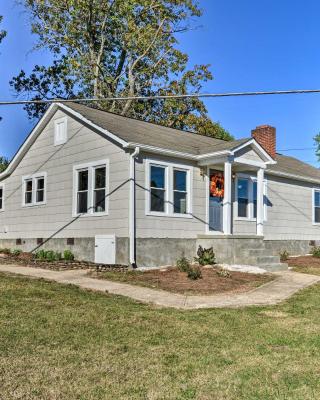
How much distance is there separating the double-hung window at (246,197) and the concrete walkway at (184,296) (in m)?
4.97

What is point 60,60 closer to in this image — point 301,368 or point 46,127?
point 46,127

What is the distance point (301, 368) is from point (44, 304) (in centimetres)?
466

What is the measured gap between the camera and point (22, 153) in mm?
19797

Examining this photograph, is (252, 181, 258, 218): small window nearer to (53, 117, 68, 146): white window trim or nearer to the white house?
the white house

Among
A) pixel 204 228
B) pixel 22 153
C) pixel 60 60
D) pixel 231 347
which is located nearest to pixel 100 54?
pixel 60 60

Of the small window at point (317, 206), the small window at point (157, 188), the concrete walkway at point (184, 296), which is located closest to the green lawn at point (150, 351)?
the concrete walkway at point (184, 296)

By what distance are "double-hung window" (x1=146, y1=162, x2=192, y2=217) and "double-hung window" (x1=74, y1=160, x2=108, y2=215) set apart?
1497 millimetres

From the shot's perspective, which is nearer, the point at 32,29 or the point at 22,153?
the point at 22,153

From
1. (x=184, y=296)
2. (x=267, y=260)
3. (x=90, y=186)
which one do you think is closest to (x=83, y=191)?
(x=90, y=186)

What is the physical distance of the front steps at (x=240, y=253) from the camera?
49.0 feet

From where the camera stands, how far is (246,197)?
18.3 metres

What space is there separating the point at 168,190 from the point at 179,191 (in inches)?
22.6

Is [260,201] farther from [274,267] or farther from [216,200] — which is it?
[274,267]

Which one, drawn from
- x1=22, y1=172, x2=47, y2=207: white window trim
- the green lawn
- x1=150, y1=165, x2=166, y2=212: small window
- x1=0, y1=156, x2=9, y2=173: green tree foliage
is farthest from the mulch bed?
x1=0, y1=156, x2=9, y2=173: green tree foliage
